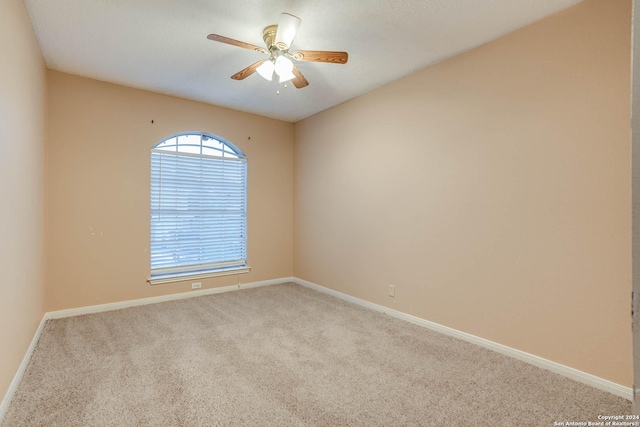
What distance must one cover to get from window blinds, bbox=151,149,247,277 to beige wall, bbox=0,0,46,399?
1.21 m

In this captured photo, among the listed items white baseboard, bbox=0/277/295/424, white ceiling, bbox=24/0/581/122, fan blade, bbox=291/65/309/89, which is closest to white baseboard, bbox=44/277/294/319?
white baseboard, bbox=0/277/295/424

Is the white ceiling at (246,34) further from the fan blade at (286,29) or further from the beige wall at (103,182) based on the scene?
the beige wall at (103,182)

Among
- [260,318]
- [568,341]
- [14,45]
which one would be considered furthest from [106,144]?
[568,341]

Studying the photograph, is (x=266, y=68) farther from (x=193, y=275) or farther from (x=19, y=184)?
(x=193, y=275)

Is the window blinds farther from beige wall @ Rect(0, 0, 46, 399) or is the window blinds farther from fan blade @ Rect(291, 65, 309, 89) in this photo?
fan blade @ Rect(291, 65, 309, 89)

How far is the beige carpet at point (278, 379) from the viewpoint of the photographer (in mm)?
1829

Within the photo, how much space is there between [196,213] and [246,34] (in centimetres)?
252

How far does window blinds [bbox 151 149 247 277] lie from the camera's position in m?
4.06

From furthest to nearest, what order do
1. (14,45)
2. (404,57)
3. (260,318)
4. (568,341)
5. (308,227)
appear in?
(308,227) → (260,318) → (404,57) → (568,341) → (14,45)

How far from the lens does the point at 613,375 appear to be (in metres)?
2.08

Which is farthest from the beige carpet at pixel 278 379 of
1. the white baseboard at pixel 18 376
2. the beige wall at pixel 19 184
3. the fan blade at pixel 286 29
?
the fan blade at pixel 286 29

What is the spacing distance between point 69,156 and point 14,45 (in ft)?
5.44

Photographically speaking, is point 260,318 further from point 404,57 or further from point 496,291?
point 404,57

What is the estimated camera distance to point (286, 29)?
2.17 m
